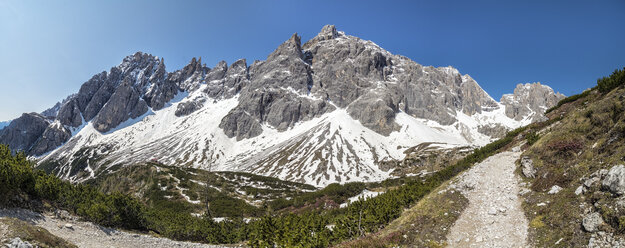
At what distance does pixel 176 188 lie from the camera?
7669 centimetres

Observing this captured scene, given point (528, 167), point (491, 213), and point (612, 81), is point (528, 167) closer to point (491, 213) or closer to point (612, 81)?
point (491, 213)

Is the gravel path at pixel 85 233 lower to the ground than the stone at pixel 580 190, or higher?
lower

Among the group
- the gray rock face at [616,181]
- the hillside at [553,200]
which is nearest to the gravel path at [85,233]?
the hillside at [553,200]

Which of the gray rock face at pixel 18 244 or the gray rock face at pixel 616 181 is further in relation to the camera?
the gray rock face at pixel 18 244

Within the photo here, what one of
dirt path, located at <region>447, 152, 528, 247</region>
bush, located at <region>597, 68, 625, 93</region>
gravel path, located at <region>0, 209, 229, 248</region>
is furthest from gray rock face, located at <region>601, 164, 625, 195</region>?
gravel path, located at <region>0, 209, 229, 248</region>

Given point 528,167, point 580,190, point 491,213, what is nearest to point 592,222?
point 580,190

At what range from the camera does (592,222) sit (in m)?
13.4

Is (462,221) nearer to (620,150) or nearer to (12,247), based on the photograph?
(620,150)

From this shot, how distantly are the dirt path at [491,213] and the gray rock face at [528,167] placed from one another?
1130mm

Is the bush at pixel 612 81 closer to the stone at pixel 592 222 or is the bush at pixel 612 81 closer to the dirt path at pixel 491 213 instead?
the dirt path at pixel 491 213

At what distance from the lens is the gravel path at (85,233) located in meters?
21.1

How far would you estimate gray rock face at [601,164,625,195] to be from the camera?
13.6 m

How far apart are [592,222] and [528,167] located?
14899 millimetres

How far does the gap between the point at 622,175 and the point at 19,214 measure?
4025cm
